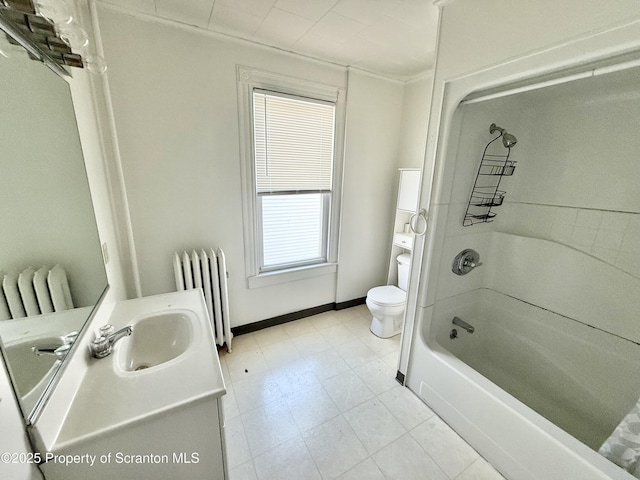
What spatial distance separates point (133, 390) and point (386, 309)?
1848 mm

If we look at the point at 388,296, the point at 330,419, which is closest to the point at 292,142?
the point at 388,296

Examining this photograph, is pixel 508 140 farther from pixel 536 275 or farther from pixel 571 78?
pixel 536 275

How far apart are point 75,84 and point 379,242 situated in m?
2.52

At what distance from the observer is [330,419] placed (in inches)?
61.5

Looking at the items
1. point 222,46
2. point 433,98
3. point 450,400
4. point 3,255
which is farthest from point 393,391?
point 222,46

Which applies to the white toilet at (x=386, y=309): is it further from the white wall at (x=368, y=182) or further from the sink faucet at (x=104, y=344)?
the sink faucet at (x=104, y=344)

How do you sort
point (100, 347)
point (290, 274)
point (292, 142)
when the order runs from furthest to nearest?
1. point (290, 274)
2. point (292, 142)
3. point (100, 347)

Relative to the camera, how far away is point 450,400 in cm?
150

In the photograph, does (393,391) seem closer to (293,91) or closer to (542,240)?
(542,240)

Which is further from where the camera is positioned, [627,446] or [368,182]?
[368,182]

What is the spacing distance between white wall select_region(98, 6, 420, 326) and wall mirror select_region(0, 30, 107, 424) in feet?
2.04

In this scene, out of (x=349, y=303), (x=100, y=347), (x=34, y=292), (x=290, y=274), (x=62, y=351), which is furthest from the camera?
(x=349, y=303)

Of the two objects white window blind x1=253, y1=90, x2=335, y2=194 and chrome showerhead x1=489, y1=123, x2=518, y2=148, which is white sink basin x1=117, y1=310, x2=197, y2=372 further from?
chrome showerhead x1=489, y1=123, x2=518, y2=148

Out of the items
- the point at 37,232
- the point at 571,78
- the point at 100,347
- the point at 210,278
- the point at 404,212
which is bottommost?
the point at 210,278
